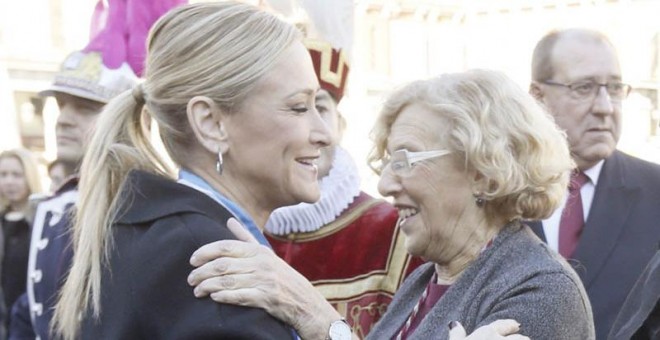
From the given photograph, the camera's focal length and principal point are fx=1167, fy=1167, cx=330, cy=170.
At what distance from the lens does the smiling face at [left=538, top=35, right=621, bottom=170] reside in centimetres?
435

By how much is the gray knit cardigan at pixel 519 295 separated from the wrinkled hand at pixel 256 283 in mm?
504

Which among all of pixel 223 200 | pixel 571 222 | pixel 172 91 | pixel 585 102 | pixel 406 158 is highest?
pixel 172 91

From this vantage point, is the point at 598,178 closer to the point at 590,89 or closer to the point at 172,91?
the point at 590,89

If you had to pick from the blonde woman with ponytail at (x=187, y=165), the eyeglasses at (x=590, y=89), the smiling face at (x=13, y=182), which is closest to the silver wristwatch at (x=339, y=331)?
the blonde woman with ponytail at (x=187, y=165)

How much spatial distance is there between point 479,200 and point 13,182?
4.96 m

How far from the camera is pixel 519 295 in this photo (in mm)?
2672

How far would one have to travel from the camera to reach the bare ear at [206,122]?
90.4 inches

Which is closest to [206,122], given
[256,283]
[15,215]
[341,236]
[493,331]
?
[256,283]

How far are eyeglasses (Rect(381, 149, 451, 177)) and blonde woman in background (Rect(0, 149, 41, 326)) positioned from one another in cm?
354

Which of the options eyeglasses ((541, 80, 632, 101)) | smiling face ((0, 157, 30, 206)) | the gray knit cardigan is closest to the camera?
the gray knit cardigan

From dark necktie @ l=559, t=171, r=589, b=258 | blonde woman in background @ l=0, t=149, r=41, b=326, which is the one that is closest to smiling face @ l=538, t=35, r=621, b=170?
dark necktie @ l=559, t=171, r=589, b=258

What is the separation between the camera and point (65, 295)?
7.71 feet

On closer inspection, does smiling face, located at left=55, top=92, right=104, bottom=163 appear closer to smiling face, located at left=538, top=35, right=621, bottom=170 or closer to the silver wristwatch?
smiling face, located at left=538, top=35, right=621, bottom=170

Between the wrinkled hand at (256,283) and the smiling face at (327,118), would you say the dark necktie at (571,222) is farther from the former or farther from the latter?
the wrinkled hand at (256,283)
